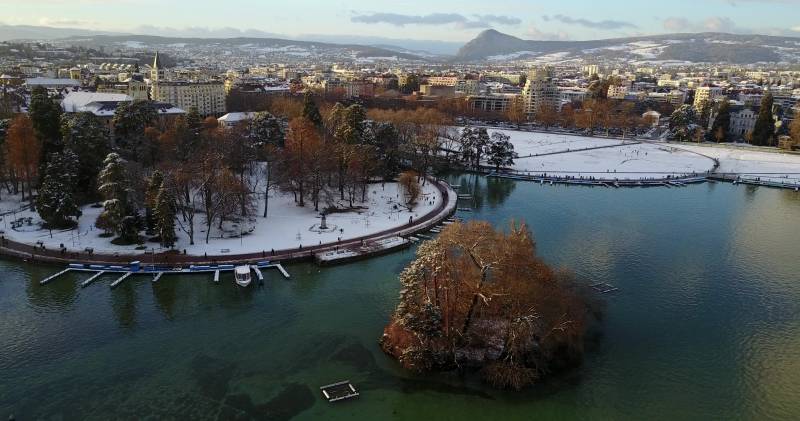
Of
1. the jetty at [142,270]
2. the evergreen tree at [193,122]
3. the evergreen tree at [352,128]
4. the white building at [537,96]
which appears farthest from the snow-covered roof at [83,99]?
the white building at [537,96]

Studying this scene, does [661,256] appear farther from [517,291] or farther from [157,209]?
[157,209]

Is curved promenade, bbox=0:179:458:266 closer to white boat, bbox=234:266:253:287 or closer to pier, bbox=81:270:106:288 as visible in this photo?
pier, bbox=81:270:106:288

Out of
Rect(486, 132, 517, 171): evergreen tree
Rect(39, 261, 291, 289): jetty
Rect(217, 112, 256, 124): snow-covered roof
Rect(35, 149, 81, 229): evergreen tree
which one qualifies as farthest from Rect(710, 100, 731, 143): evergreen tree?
Rect(35, 149, 81, 229): evergreen tree

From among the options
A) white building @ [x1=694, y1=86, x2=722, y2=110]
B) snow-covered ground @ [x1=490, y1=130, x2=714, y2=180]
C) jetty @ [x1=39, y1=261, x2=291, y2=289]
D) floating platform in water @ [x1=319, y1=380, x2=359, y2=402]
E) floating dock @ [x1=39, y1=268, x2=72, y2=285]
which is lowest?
floating platform in water @ [x1=319, y1=380, x2=359, y2=402]

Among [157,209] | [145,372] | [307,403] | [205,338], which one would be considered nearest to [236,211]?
[157,209]

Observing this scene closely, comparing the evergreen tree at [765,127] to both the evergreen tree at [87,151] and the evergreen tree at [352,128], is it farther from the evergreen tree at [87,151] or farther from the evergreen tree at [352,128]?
the evergreen tree at [87,151]

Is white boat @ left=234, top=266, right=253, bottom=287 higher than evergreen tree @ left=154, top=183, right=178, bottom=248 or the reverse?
the reverse

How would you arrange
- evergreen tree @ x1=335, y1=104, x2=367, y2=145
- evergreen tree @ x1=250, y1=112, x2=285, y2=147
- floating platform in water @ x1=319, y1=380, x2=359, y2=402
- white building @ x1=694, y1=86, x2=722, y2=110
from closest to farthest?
floating platform in water @ x1=319, y1=380, x2=359, y2=402 < evergreen tree @ x1=335, y1=104, x2=367, y2=145 < evergreen tree @ x1=250, y1=112, x2=285, y2=147 < white building @ x1=694, y1=86, x2=722, y2=110
